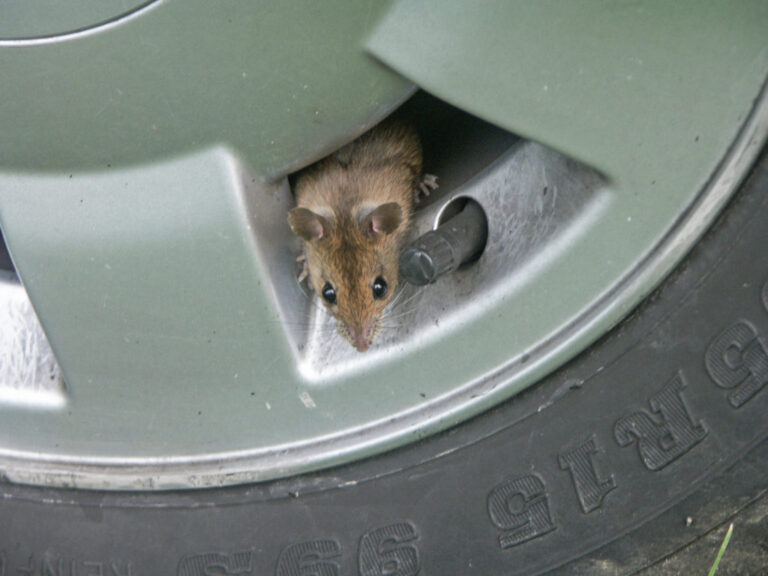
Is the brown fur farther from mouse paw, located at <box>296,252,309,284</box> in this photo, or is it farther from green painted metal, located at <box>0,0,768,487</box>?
green painted metal, located at <box>0,0,768,487</box>

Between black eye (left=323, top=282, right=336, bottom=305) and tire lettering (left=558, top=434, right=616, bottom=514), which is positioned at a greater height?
black eye (left=323, top=282, right=336, bottom=305)

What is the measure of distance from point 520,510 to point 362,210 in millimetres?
1236

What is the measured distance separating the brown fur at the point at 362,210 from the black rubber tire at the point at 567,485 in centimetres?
64

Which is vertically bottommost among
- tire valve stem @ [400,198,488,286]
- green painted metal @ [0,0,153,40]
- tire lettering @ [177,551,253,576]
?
tire lettering @ [177,551,253,576]

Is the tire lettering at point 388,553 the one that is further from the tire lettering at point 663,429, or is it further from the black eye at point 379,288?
the black eye at point 379,288

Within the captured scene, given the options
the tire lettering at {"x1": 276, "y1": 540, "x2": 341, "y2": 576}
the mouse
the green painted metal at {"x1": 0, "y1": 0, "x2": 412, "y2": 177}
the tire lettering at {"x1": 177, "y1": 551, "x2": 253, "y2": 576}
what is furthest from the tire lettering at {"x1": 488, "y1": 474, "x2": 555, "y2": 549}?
the green painted metal at {"x1": 0, "y1": 0, "x2": 412, "y2": 177}

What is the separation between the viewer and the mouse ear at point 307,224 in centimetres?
239

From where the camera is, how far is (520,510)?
197 cm

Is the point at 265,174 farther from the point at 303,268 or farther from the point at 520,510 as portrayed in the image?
the point at 520,510

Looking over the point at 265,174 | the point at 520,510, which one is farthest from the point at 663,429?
the point at 265,174

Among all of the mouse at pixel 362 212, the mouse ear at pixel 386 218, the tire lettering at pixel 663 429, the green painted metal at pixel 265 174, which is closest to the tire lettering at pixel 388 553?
the green painted metal at pixel 265 174

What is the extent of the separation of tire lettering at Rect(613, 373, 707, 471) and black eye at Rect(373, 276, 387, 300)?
104 centimetres

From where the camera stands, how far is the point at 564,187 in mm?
1960

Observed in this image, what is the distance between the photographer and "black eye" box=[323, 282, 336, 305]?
2634 millimetres
